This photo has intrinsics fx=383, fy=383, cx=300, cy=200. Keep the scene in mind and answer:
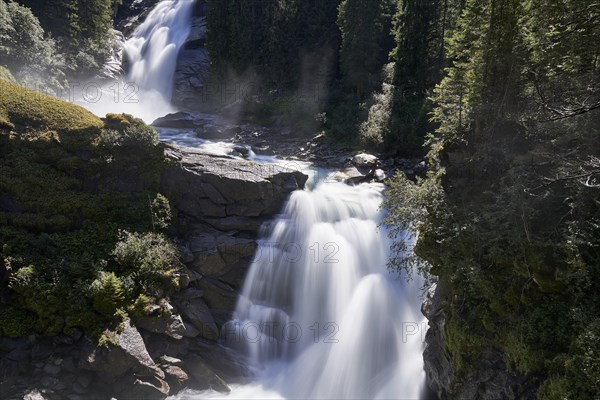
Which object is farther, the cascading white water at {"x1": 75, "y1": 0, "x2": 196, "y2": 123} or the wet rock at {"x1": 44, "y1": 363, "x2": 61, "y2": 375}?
the cascading white water at {"x1": 75, "y1": 0, "x2": 196, "y2": 123}

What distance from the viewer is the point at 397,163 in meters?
23.7

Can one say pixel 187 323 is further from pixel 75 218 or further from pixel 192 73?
pixel 192 73

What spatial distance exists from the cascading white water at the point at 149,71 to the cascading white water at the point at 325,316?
27.9 metres

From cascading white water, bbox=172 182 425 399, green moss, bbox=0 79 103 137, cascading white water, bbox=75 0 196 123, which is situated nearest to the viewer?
cascading white water, bbox=172 182 425 399

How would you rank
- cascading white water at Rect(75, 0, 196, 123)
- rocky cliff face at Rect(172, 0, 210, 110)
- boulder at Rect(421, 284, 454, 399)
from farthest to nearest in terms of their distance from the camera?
rocky cliff face at Rect(172, 0, 210, 110) → cascading white water at Rect(75, 0, 196, 123) → boulder at Rect(421, 284, 454, 399)

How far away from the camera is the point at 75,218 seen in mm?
12625

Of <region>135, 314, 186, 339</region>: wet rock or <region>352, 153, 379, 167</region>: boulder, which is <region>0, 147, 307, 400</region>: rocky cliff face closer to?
<region>135, 314, 186, 339</region>: wet rock

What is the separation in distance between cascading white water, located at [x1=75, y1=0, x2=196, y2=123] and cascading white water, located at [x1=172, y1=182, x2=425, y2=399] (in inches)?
1100

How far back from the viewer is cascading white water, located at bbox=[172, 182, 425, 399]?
38.0 feet

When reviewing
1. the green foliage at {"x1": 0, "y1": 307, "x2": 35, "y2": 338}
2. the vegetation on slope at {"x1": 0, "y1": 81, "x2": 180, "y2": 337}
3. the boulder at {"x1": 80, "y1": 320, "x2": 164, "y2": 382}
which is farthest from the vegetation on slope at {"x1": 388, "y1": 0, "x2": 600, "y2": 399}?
the green foliage at {"x1": 0, "y1": 307, "x2": 35, "y2": 338}

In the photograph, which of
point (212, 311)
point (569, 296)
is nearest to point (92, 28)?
point (212, 311)

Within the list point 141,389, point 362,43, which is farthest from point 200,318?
point 362,43

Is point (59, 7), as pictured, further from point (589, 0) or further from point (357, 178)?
point (589, 0)

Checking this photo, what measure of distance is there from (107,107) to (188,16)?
17899mm
